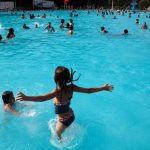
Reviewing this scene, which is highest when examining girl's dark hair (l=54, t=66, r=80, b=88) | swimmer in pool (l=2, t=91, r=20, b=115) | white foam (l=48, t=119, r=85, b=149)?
girl's dark hair (l=54, t=66, r=80, b=88)

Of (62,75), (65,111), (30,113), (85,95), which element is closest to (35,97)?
(62,75)

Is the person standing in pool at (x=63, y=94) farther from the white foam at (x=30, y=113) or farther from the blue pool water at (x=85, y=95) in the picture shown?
the white foam at (x=30, y=113)

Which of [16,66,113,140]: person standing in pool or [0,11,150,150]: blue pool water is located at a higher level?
[16,66,113,140]: person standing in pool

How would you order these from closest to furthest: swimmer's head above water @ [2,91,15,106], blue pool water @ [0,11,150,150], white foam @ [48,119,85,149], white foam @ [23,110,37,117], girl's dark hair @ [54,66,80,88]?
girl's dark hair @ [54,66,80,88], white foam @ [48,119,85,149], blue pool water @ [0,11,150,150], swimmer's head above water @ [2,91,15,106], white foam @ [23,110,37,117]

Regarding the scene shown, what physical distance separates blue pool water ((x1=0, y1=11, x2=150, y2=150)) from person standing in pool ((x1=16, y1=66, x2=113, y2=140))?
0.93 metres

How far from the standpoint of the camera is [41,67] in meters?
11.8

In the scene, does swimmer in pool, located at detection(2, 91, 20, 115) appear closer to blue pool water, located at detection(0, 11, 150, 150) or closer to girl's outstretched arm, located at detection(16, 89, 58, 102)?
blue pool water, located at detection(0, 11, 150, 150)

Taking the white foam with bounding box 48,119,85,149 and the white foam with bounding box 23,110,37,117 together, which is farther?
the white foam with bounding box 23,110,37,117

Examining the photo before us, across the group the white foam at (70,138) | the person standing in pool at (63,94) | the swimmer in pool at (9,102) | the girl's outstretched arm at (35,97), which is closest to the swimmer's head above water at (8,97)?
the swimmer in pool at (9,102)

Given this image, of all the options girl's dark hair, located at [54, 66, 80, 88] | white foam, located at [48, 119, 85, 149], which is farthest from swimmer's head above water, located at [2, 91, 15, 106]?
girl's dark hair, located at [54, 66, 80, 88]

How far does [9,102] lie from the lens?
21.7ft

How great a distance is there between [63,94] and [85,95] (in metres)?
4.06

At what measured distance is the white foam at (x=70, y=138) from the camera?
555cm

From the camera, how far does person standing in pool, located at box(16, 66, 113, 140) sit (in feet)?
13.6
